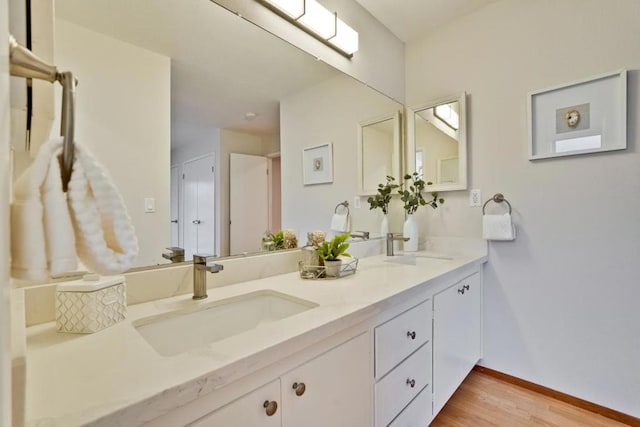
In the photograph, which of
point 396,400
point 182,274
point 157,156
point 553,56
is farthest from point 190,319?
point 553,56

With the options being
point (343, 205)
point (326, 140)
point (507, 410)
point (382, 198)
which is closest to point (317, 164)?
point (326, 140)

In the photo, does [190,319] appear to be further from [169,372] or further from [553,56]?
[553,56]

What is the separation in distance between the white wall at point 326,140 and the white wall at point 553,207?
0.58 meters

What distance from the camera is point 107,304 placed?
2.53 ft

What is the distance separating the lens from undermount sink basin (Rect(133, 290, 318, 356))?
850 mm

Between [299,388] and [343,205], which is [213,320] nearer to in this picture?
[299,388]

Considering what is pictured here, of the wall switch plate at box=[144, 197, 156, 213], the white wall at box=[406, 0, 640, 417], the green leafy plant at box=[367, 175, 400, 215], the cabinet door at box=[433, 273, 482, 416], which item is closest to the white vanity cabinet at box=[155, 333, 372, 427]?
the cabinet door at box=[433, 273, 482, 416]

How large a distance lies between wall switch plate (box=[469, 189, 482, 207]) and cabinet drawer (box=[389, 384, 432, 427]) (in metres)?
1.14

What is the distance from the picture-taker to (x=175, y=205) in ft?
3.58

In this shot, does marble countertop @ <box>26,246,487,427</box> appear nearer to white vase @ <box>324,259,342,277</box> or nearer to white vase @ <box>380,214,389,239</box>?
white vase @ <box>324,259,342,277</box>

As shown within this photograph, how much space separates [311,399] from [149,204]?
31.9 inches

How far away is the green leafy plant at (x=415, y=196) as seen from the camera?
6.63ft

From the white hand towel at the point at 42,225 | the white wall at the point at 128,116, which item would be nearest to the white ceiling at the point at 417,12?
the white wall at the point at 128,116

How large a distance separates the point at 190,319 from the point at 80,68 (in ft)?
2.68
